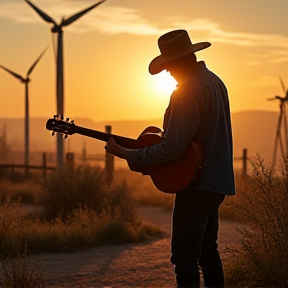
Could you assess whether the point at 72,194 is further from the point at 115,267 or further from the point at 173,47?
the point at 173,47

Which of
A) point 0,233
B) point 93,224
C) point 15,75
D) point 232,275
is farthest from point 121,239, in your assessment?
point 15,75

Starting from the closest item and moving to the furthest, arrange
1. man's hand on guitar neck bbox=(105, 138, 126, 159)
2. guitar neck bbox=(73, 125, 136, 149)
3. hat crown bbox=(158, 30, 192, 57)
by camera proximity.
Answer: hat crown bbox=(158, 30, 192, 57) → man's hand on guitar neck bbox=(105, 138, 126, 159) → guitar neck bbox=(73, 125, 136, 149)

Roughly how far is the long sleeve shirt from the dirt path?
10.1ft

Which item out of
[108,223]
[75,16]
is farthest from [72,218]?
[75,16]

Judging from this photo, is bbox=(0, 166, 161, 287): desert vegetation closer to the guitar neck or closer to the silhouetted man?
the guitar neck

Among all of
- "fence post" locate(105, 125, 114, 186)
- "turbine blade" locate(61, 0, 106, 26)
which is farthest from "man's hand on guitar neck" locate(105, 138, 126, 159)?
"turbine blade" locate(61, 0, 106, 26)

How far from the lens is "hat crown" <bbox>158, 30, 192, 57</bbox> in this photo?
609cm

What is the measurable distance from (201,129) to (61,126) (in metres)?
1.47

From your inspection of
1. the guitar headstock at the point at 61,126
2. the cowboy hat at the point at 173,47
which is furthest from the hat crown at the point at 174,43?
the guitar headstock at the point at 61,126

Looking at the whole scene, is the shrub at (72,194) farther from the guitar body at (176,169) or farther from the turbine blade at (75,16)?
the guitar body at (176,169)

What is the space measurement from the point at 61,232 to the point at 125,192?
4.07m

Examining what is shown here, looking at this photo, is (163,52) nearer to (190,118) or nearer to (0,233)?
(190,118)

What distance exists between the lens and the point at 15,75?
115ft

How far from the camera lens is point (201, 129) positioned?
19.5 feet
